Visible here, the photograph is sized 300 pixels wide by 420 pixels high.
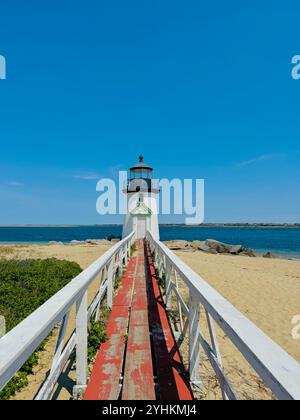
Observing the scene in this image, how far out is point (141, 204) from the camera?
21.9 meters

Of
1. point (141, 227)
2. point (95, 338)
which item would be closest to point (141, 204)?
point (141, 227)

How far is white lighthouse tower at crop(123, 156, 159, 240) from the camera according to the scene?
2134 cm

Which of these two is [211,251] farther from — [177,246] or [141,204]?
[141,204]

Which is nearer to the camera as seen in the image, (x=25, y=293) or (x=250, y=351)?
(x=250, y=351)

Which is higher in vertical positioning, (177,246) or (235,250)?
(177,246)

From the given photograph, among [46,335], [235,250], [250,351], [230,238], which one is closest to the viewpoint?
[250,351]

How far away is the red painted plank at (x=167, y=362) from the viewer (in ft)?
8.15

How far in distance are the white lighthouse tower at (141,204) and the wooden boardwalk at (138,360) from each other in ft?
50.9

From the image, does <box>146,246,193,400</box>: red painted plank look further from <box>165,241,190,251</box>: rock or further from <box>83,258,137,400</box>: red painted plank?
<box>165,241,190,251</box>: rock

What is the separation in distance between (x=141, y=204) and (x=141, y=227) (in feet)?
6.52

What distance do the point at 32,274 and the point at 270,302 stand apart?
7568mm

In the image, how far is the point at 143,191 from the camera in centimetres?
2306

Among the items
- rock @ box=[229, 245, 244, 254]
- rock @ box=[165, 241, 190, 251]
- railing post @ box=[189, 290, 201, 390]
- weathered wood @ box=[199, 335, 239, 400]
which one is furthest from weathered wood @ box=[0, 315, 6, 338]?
rock @ box=[229, 245, 244, 254]

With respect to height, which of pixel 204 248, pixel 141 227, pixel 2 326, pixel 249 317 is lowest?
pixel 204 248
